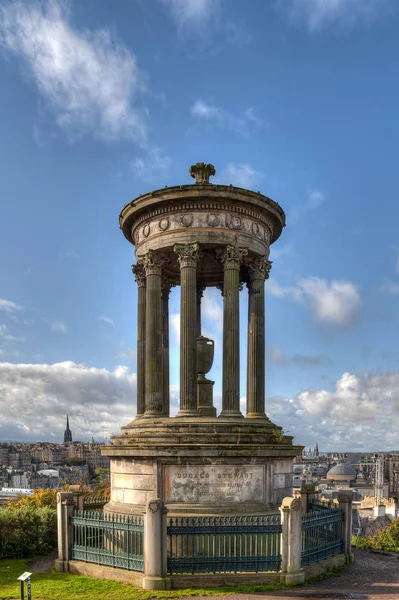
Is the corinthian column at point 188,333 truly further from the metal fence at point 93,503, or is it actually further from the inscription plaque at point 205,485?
the metal fence at point 93,503

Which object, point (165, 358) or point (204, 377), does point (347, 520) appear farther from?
point (165, 358)

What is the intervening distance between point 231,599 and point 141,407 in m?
10.9

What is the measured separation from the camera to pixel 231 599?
16531 millimetres

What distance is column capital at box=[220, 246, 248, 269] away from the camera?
24234 mm

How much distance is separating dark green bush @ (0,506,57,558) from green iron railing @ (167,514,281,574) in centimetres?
934

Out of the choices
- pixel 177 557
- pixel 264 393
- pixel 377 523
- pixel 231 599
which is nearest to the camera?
pixel 231 599

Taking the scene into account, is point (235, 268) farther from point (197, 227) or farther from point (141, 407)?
point (141, 407)

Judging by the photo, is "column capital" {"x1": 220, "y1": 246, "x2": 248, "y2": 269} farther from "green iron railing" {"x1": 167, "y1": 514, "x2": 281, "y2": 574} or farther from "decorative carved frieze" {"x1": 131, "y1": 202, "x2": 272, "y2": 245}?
"green iron railing" {"x1": 167, "y1": 514, "x2": 281, "y2": 574}

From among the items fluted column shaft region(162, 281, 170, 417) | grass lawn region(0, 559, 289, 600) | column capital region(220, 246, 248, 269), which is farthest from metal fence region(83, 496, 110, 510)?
column capital region(220, 246, 248, 269)

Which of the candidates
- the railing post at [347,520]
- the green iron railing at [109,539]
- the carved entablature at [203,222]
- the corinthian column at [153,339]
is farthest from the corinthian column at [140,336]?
the railing post at [347,520]

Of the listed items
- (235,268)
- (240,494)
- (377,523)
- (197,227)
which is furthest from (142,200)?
(377,523)

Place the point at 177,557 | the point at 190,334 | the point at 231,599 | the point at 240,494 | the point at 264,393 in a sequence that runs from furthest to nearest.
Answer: the point at 264,393
the point at 190,334
the point at 240,494
the point at 177,557
the point at 231,599

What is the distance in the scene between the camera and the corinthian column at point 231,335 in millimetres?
23391

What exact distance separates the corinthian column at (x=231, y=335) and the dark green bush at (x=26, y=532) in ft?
31.9
